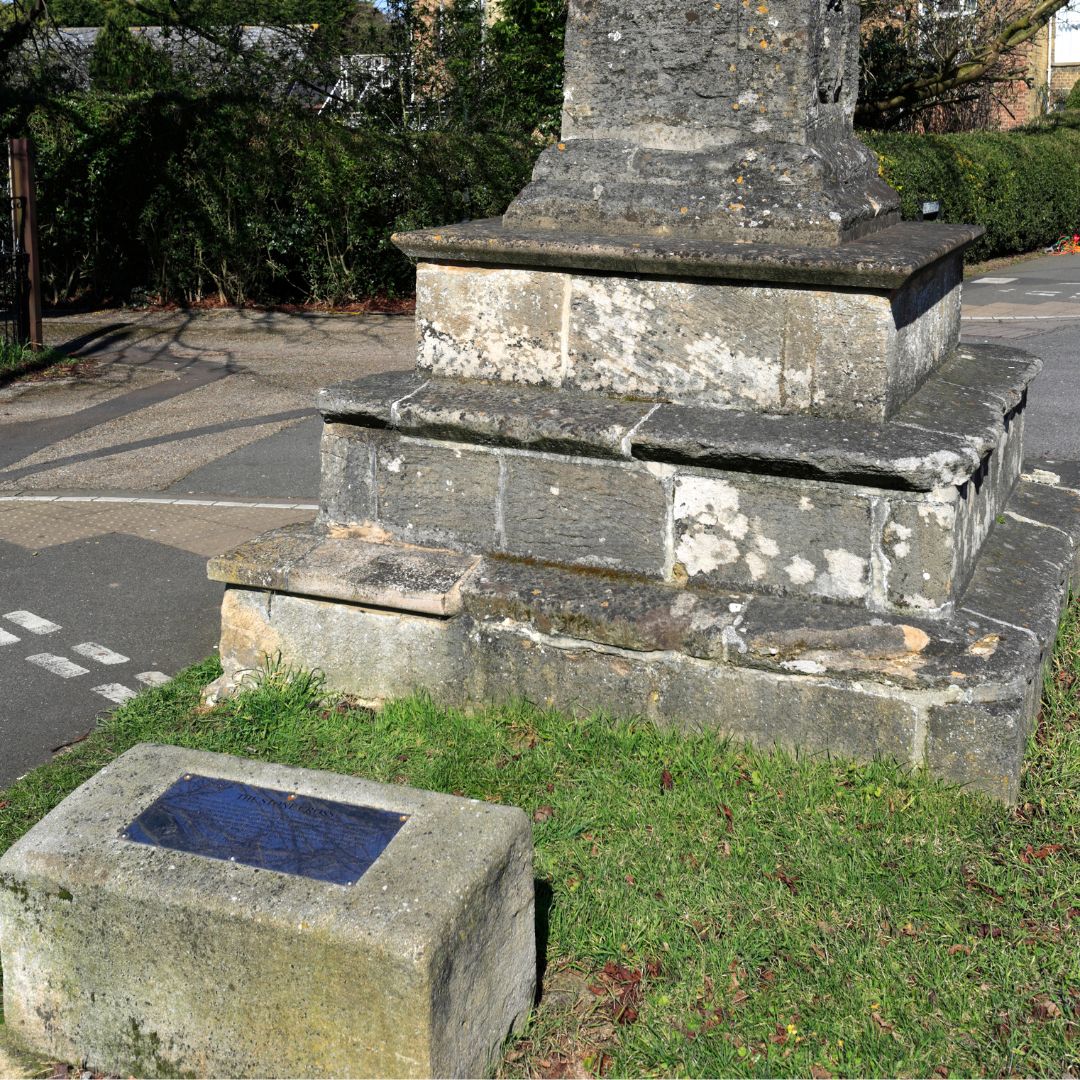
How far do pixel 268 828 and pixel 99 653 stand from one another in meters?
2.59

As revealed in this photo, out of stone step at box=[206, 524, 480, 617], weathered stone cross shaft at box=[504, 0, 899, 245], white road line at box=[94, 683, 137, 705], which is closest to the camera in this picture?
weathered stone cross shaft at box=[504, 0, 899, 245]

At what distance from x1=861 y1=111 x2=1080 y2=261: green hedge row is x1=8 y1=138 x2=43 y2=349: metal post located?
1042cm

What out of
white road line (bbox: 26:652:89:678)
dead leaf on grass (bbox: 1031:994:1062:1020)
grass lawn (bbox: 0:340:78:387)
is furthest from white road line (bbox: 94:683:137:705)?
grass lawn (bbox: 0:340:78:387)

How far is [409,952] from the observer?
229 cm

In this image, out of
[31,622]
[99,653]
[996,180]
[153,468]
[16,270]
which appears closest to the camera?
[99,653]

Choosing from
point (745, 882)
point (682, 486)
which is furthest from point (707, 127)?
point (745, 882)

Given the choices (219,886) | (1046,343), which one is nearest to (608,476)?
(219,886)

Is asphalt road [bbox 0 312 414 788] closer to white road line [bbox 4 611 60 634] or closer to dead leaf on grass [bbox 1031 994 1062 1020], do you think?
white road line [bbox 4 611 60 634]

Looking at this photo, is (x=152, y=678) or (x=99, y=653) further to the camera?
→ (x=99, y=653)

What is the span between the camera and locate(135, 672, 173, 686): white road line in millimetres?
4727

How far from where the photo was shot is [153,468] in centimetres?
794

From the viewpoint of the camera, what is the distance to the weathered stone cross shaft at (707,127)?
3.90m

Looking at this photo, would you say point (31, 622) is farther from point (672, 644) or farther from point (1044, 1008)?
point (1044, 1008)

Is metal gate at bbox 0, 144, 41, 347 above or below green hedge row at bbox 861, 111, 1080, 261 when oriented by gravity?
below
